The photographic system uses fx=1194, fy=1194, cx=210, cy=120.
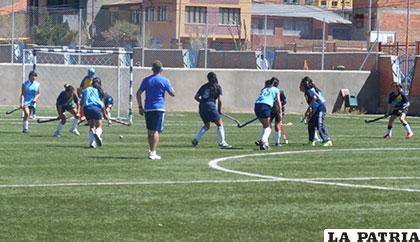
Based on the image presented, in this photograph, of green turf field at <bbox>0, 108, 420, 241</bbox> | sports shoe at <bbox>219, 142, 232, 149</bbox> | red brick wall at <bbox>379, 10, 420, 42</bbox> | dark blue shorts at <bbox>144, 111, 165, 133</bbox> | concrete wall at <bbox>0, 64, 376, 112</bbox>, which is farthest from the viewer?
red brick wall at <bbox>379, 10, 420, 42</bbox>

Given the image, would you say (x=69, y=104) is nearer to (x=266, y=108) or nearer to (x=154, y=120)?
(x=266, y=108)

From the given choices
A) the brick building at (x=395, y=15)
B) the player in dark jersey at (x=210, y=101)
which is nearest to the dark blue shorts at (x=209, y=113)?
the player in dark jersey at (x=210, y=101)

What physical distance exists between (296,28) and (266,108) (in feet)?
216

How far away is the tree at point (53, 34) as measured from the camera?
2277 inches

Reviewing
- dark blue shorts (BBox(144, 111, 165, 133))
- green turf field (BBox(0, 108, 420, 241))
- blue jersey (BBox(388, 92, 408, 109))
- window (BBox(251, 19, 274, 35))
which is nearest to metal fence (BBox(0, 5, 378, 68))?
window (BBox(251, 19, 274, 35))

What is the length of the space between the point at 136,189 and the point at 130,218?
3.05 metres

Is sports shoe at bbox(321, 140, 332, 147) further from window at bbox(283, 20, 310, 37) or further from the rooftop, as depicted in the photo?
window at bbox(283, 20, 310, 37)

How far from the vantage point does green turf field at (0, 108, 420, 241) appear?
13.0 meters

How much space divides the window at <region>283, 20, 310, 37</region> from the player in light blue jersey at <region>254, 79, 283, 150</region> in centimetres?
6301

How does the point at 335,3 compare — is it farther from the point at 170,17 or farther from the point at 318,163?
the point at 318,163

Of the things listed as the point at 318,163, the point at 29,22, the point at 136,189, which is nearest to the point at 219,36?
the point at 29,22

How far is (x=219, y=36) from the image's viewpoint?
251 feet

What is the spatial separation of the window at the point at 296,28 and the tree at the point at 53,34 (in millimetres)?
32727

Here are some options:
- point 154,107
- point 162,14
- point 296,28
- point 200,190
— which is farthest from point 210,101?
point 296,28
